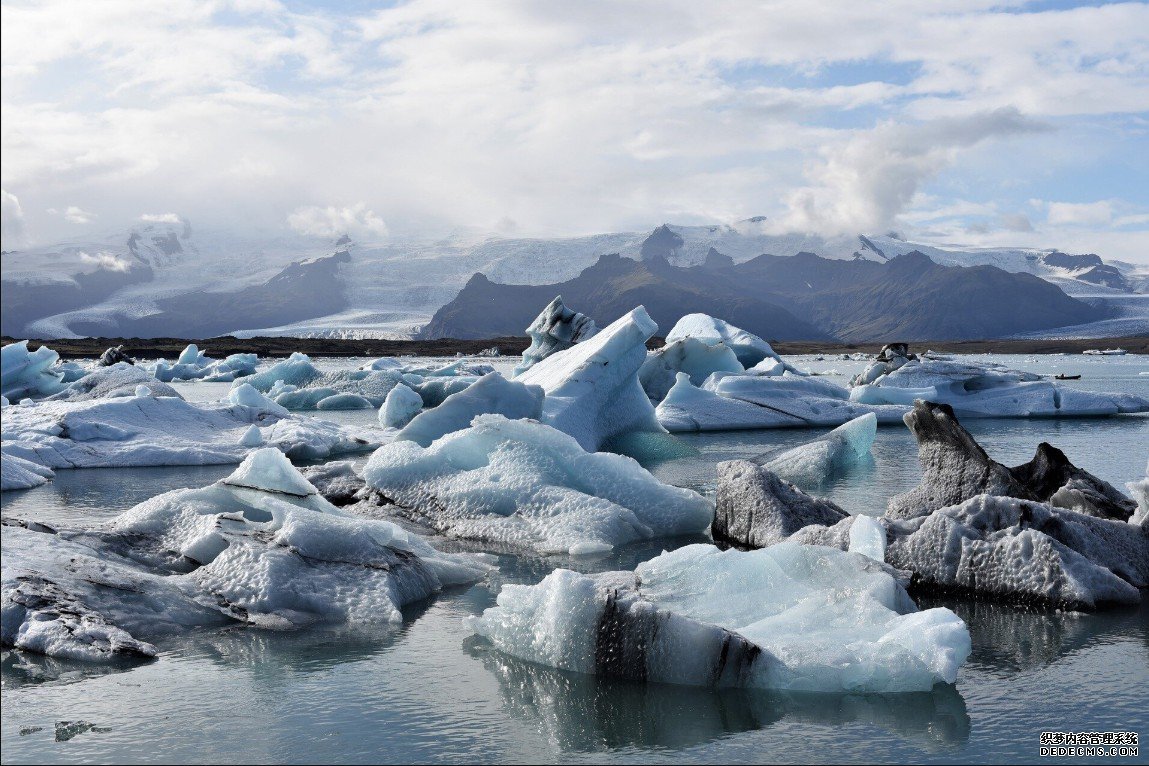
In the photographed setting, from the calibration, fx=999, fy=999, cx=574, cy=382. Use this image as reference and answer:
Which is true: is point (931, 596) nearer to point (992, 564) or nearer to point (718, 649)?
point (992, 564)

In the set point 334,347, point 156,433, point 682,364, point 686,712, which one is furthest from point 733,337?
point 334,347

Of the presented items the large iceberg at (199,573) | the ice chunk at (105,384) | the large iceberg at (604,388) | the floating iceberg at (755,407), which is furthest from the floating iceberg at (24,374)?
the large iceberg at (199,573)

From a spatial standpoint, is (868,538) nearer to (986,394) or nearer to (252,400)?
(252,400)

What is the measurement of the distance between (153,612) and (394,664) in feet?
3.97

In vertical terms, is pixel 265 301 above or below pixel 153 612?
above

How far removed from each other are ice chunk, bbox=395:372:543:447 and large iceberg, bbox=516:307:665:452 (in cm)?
73

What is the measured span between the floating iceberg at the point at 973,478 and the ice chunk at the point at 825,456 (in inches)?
90.0

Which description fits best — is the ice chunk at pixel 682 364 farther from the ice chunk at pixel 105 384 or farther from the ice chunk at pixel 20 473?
the ice chunk at pixel 20 473

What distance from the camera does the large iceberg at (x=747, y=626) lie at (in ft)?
11.7

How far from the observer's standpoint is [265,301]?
4053 inches

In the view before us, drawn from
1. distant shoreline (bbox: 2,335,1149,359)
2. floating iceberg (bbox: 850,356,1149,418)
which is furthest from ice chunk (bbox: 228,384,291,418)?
distant shoreline (bbox: 2,335,1149,359)

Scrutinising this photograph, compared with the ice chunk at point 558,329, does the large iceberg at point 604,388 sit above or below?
below

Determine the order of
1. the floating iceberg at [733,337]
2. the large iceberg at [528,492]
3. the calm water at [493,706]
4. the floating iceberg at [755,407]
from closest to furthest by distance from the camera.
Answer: the calm water at [493,706] → the large iceberg at [528,492] → the floating iceberg at [755,407] → the floating iceberg at [733,337]

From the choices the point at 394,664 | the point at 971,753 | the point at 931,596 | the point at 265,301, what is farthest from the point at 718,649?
the point at 265,301
